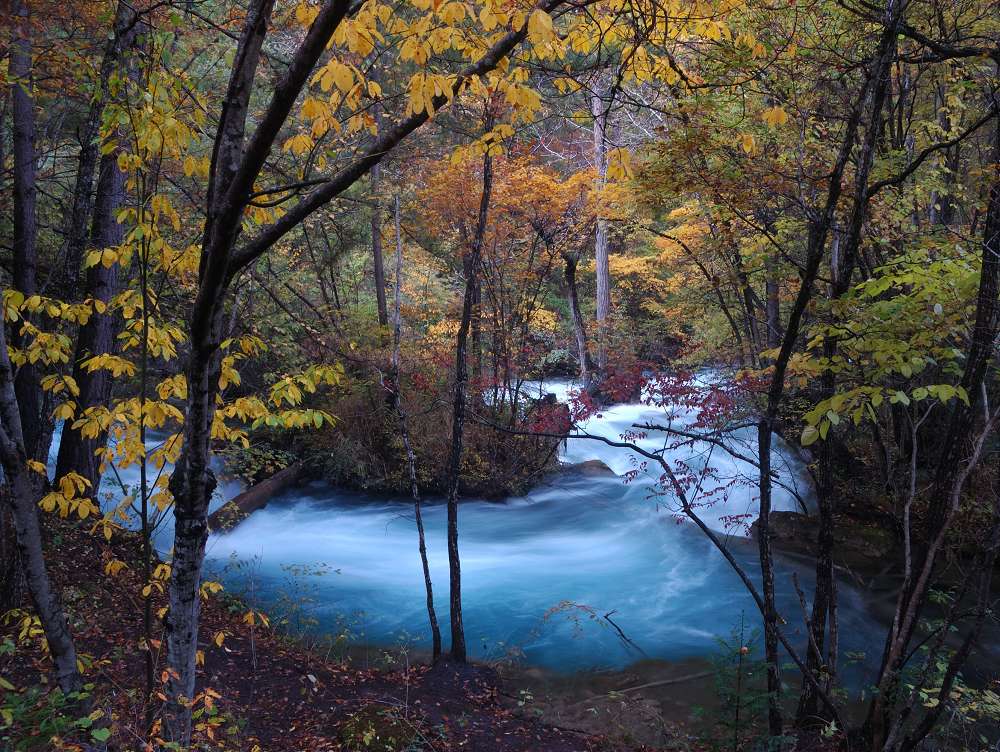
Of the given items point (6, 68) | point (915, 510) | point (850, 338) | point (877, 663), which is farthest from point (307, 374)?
point (915, 510)

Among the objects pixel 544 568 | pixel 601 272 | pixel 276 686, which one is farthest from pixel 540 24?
pixel 601 272

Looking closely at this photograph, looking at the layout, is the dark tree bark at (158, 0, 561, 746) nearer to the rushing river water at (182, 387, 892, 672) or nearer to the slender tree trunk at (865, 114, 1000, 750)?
the slender tree trunk at (865, 114, 1000, 750)

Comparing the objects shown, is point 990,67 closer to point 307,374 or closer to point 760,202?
point 760,202

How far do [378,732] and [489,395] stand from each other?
918cm

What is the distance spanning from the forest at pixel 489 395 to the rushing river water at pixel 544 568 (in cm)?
8

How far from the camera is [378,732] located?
5008 millimetres

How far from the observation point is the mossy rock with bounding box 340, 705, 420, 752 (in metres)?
4.86

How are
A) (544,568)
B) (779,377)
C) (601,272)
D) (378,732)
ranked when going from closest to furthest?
A: (779,377), (378,732), (544,568), (601,272)

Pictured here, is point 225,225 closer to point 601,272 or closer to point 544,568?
point 544,568

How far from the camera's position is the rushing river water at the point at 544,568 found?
8.11 meters

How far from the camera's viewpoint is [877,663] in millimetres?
7371

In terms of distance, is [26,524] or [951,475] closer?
[26,524]

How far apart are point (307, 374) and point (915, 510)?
8.70 metres

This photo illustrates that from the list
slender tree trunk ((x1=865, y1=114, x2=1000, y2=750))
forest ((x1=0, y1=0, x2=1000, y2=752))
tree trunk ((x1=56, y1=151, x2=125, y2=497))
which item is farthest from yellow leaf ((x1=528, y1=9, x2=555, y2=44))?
tree trunk ((x1=56, y1=151, x2=125, y2=497))
